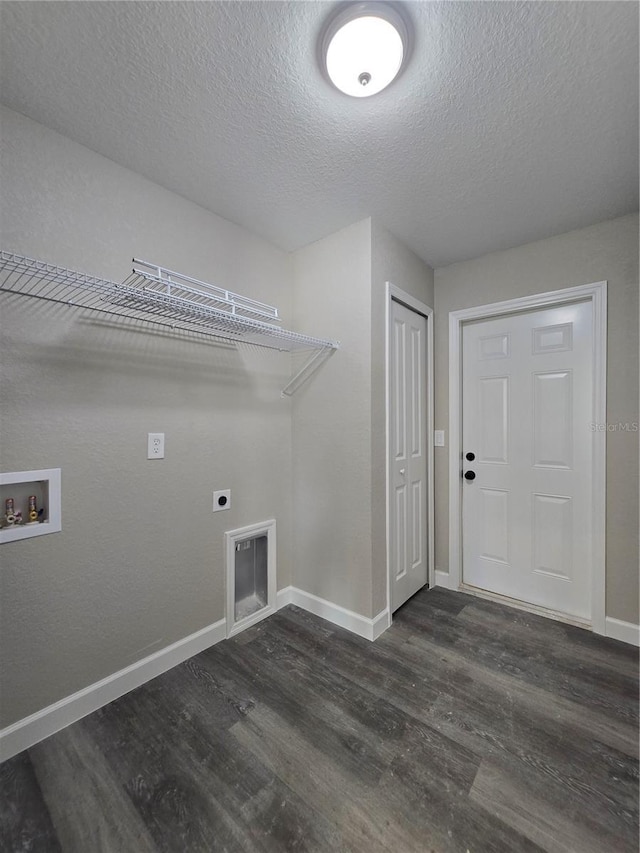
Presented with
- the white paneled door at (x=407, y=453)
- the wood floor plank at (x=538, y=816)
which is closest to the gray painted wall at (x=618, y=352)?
the white paneled door at (x=407, y=453)

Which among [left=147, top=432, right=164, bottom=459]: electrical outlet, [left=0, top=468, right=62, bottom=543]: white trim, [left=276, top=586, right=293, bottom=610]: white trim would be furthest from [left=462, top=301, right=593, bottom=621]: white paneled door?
[left=0, top=468, right=62, bottom=543]: white trim

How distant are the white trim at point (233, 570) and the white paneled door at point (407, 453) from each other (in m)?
0.80

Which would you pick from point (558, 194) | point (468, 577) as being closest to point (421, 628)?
point (468, 577)

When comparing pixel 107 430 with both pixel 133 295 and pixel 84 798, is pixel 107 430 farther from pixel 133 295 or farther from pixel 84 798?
pixel 84 798

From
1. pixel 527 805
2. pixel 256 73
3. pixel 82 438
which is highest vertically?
pixel 256 73

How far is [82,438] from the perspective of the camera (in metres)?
1.55

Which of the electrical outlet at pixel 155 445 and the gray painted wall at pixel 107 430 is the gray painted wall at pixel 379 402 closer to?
the gray painted wall at pixel 107 430

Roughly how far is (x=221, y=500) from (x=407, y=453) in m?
1.30

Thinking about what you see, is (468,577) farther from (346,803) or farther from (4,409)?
(4,409)

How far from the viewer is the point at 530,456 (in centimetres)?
246

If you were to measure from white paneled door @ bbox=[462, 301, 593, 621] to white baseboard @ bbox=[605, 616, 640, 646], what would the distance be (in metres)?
0.15

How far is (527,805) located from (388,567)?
1.14 m

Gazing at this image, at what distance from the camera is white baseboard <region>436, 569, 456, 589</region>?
273 cm

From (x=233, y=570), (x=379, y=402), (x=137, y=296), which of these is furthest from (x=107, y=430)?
(x=379, y=402)
